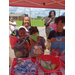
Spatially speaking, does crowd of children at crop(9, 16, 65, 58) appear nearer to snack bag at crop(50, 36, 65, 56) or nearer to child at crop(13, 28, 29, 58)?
child at crop(13, 28, 29, 58)

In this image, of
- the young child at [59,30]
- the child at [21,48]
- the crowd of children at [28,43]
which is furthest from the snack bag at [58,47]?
the child at [21,48]

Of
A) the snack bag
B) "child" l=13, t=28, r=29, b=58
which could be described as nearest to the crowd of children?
"child" l=13, t=28, r=29, b=58

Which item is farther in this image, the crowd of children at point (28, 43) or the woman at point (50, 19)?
the woman at point (50, 19)

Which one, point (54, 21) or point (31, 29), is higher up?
point (54, 21)

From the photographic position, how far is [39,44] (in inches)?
34.6

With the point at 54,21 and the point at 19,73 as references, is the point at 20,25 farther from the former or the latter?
the point at 19,73

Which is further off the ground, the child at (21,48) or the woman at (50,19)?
the woman at (50,19)

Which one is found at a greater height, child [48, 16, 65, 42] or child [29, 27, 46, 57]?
child [48, 16, 65, 42]

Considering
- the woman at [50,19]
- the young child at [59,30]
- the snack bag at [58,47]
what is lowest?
the snack bag at [58,47]

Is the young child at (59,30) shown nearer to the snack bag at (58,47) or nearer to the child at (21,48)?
the snack bag at (58,47)
